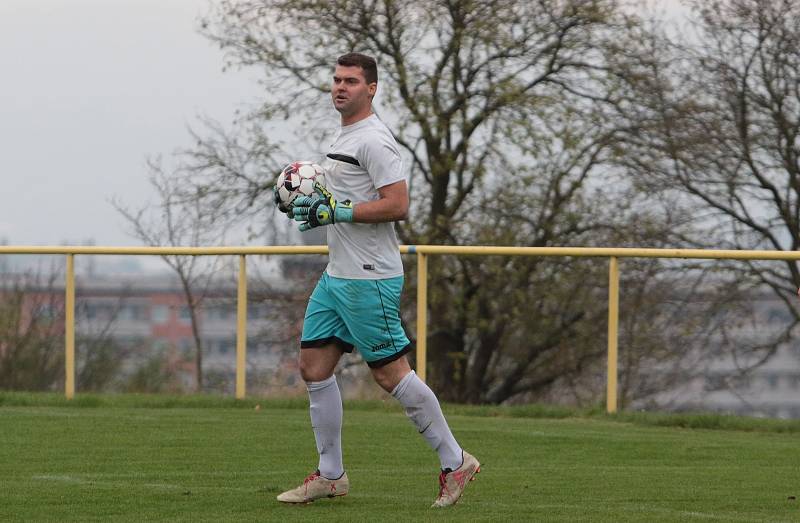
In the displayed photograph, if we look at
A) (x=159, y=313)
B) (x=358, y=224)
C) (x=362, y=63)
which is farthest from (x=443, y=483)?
(x=159, y=313)

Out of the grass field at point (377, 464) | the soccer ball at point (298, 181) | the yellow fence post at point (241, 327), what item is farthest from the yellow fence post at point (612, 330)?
the soccer ball at point (298, 181)

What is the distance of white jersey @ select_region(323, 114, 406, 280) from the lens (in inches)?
292

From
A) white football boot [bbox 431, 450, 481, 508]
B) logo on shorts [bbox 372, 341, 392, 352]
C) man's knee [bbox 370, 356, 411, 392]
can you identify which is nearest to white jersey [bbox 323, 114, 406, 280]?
logo on shorts [bbox 372, 341, 392, 352]

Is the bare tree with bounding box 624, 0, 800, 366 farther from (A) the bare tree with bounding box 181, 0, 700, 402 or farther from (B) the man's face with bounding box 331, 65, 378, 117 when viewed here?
(B) the man's face with bounding box 331, 65, 378, 117

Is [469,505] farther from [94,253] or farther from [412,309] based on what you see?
[412,309]

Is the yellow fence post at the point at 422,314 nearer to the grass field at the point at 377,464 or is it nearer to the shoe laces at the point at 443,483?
the grass field at the point at 377,464

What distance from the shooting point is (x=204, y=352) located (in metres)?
14.8

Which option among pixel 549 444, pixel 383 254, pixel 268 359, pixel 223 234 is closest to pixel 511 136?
pixel 223 234

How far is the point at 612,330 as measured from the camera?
1423 centimetres

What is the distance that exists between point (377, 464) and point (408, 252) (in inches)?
193

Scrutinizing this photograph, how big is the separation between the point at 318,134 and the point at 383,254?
48.7 ft

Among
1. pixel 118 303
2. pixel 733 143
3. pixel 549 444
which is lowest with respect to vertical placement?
pixel 549 444

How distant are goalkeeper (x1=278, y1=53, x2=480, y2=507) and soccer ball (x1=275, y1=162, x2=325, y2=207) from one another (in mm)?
54

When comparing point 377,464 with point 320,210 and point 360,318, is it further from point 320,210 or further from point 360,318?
point 320,210
